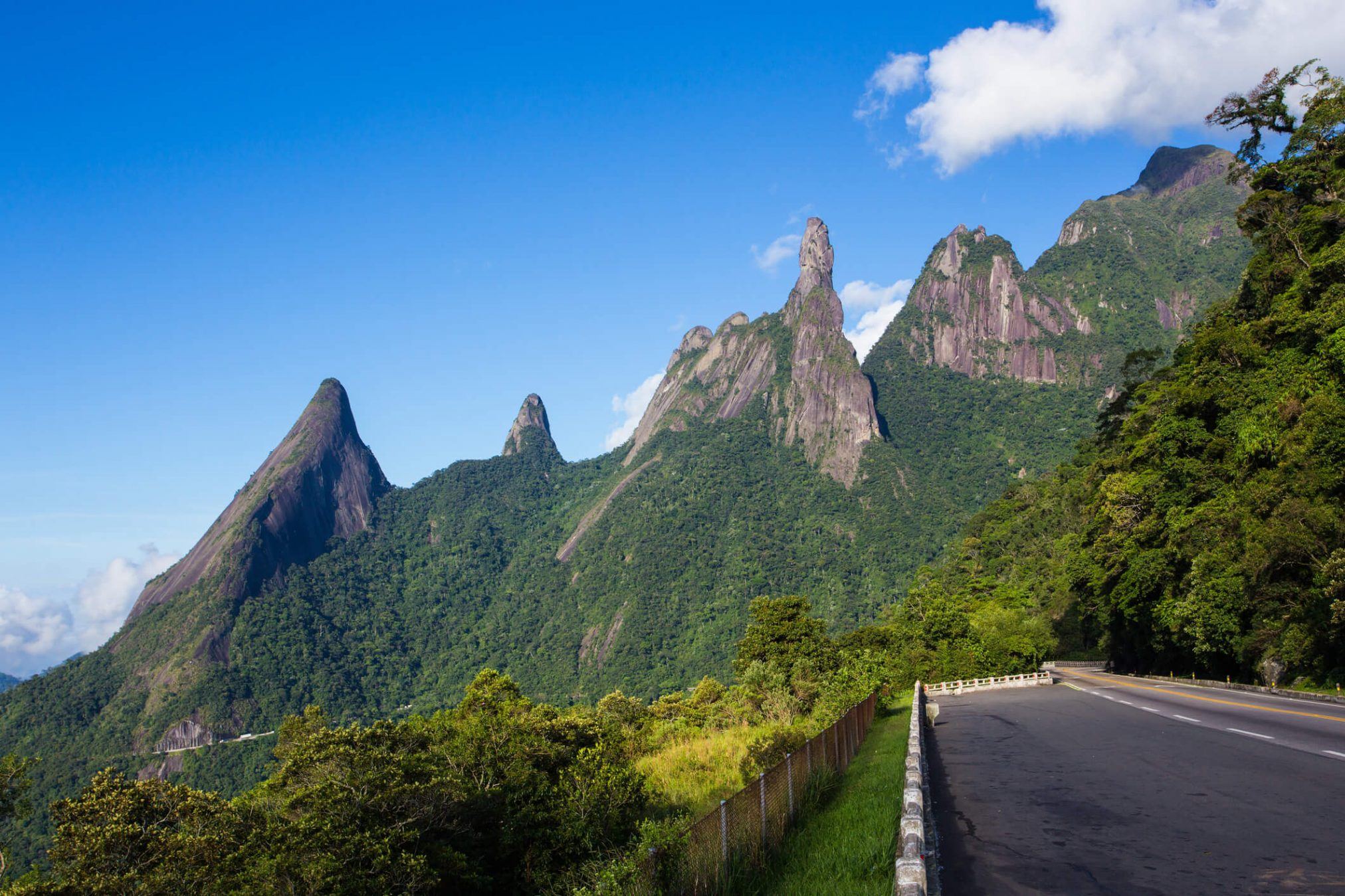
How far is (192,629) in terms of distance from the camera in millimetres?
144250

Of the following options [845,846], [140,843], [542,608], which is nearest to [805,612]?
[845,846]

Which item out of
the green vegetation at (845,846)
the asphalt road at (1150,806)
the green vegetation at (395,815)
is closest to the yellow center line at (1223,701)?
the asphalt road at (1150,806)

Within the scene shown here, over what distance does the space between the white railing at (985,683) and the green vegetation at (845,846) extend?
94.4 feet

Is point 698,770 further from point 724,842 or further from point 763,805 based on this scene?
point 724,842

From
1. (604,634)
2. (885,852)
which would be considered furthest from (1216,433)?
(604,634)

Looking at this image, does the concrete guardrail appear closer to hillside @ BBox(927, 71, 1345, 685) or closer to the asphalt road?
hillside @ BBox(927, 71, 1345, 685)

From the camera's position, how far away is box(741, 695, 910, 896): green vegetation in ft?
22.6

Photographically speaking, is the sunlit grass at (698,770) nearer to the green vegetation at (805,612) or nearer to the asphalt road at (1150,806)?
the green vegetation at (805,612)

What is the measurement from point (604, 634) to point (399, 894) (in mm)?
154068

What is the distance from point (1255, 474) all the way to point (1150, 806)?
90.6 feet

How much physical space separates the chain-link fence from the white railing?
31192 mm

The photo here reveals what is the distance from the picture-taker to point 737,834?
7.47 meters

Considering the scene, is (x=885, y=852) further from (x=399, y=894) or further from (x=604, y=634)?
(x=604, y=634)

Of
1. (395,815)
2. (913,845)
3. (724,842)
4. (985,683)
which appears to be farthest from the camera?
(985,683)
